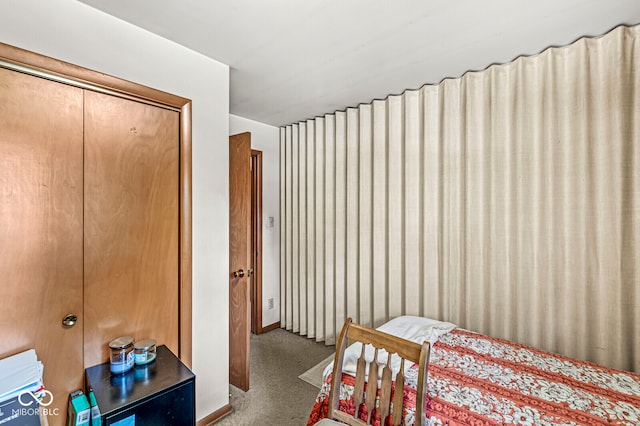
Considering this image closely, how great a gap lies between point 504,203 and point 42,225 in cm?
275

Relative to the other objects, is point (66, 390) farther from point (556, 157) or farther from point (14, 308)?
point (556, 157)

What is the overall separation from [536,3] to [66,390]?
10.2 ft

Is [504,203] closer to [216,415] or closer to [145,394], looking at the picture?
[145,394]

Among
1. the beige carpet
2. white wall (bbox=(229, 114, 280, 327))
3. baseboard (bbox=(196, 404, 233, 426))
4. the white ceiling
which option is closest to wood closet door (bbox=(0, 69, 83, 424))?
the white ceiling

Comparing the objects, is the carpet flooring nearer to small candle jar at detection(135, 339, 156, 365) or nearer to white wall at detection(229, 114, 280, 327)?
white wall at detection(229, 114, 280, 327)

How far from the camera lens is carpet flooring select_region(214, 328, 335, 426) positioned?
6.92 feet

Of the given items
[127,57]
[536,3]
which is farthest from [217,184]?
[536,3]

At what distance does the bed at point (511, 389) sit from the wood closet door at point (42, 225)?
1.34 meters

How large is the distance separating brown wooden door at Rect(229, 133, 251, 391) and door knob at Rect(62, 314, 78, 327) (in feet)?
3.80

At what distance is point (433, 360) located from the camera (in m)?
1.63

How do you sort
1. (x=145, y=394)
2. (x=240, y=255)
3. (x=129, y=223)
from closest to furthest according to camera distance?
(x=145, y=394), (x=129, y=223), (x=240, y=255)

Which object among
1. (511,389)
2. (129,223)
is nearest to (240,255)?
(129,223)

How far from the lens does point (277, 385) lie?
8.23 feet

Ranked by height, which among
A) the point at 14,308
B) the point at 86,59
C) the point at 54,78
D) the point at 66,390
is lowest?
the point at 66,390
